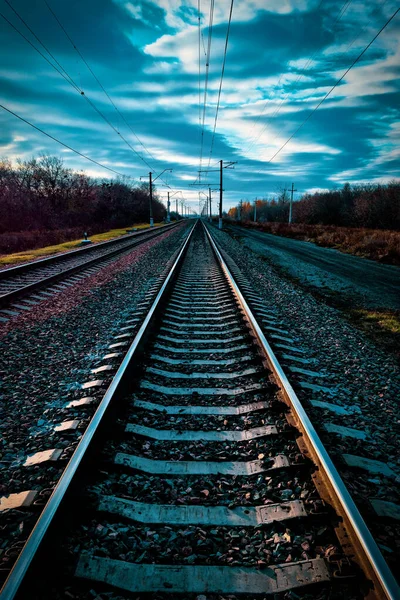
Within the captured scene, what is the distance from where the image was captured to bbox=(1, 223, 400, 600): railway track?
1.79 meters

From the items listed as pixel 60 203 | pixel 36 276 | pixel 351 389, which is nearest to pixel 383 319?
pixel 351 389

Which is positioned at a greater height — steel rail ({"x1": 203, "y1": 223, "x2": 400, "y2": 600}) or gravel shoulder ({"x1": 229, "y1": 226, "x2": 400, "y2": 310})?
steel rail ({"x1": 203, "y1": 223, "x2": 400, "y2": 600})

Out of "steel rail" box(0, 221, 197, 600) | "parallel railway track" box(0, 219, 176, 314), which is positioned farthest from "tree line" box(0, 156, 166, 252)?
"steel rail" box(0, 221, 197, 600)

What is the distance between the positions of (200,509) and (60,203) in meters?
58.5

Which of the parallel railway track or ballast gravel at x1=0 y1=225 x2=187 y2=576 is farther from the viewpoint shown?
the parallel railway track

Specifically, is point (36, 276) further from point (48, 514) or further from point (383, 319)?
point (48, 514)

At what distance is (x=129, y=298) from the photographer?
26.7ft

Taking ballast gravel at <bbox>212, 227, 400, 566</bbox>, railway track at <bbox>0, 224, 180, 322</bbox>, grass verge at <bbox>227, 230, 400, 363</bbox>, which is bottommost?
grass verge at <bbox>227, 230, 400, 363</bbox>

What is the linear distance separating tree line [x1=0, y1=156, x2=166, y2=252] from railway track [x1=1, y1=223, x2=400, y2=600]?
27.7m

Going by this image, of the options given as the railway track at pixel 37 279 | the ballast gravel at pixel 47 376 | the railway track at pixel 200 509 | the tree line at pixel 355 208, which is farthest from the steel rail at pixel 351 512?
the tree line at pixel 355 208

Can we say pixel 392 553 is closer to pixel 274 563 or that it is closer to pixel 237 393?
pixel 274 563

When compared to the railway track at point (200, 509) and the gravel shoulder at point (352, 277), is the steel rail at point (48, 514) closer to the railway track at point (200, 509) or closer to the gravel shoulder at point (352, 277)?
the railway track at point (200, 509)

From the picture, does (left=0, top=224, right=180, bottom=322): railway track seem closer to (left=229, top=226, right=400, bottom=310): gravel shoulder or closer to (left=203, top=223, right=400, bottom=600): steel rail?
(left=203, top=223, right=400, bottom=600): steel rail

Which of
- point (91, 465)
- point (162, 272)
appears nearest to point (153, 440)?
point (91, 465)
